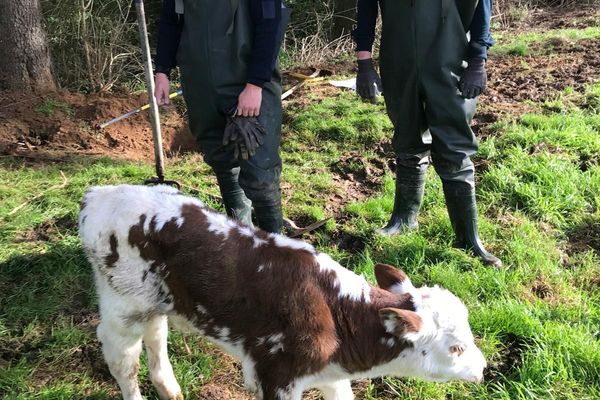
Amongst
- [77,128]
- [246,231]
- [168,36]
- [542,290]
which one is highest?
[168,36]

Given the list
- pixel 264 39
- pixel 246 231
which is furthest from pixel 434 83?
pixel 246 231

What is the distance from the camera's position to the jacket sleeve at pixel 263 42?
3.58m

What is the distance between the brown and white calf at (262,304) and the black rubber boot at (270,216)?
108 centimetres

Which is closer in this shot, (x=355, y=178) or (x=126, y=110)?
(x=355, y=178)

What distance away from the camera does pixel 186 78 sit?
3.86 meters

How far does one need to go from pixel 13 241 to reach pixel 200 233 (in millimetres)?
2660

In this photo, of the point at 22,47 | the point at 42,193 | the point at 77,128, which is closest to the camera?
the point at 42,193

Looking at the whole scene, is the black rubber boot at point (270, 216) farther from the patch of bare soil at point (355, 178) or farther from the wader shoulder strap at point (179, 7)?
the wader shoulder strap at point (179, 7)

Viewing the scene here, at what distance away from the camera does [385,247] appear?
4.73 meters

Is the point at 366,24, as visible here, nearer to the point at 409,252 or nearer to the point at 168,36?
the point at 168,36

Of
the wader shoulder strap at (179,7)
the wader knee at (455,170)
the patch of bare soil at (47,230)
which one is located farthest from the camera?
the patch of bare soil at (47,230)

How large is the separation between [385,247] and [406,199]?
507 millimetres

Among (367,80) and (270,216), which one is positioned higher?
(367,80)

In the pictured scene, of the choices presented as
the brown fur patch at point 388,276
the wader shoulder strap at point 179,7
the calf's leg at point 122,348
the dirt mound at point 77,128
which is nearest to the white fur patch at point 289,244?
the brown fur patch at point 388,276
